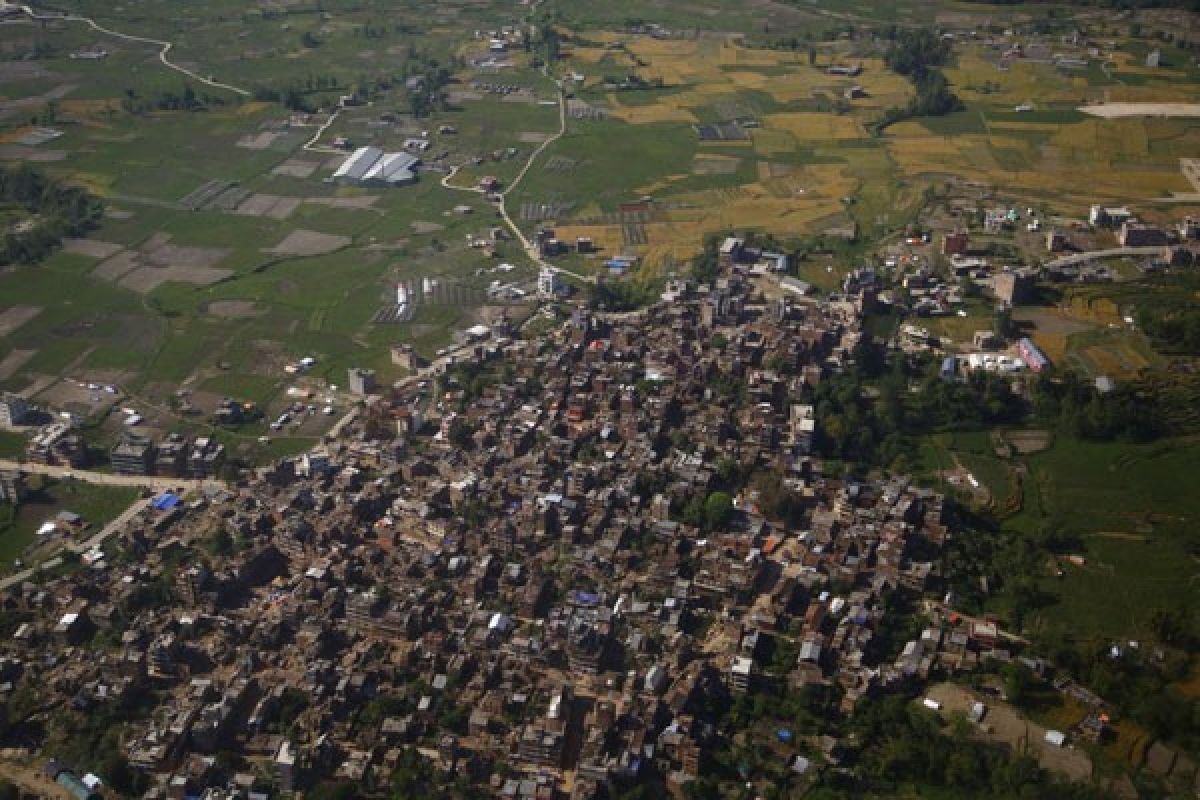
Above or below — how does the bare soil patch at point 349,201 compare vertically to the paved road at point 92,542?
above

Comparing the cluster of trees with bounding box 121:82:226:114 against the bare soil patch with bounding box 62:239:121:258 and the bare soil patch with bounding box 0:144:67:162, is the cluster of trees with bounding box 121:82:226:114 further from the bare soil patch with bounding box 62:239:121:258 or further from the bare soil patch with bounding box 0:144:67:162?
the bare soil patch with bounding box 62:239:121:258

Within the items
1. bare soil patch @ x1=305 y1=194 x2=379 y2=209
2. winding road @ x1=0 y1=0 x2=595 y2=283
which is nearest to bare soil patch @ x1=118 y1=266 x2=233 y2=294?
bare soil patch @ x1=305 y1=194 x2=379 y2=209

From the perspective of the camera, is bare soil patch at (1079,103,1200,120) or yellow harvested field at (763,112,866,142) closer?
yellow harvested field at (763,112,866,142)

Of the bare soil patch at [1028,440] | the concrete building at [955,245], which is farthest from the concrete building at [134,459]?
the concrete building at [955,245]

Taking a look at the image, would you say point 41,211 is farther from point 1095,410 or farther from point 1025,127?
point 1025,127

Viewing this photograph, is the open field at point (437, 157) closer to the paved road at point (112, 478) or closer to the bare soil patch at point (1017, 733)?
the paved road at point (112, 478)

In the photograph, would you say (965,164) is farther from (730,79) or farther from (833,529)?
(833,529)
